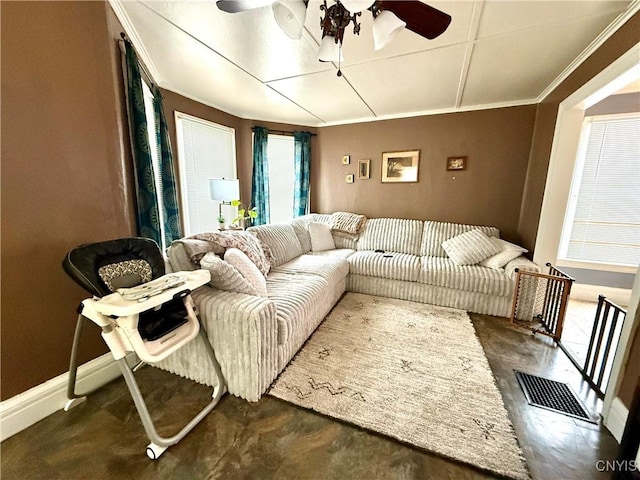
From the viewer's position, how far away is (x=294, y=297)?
1.95 m

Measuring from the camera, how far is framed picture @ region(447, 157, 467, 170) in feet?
11.0

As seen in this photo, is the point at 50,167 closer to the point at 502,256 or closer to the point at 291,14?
the point at 291,14

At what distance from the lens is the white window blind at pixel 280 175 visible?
409 cm

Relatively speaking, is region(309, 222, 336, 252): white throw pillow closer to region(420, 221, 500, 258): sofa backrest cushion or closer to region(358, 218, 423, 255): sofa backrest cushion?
region(358, 218, 423, 255): sofa backrest cushion

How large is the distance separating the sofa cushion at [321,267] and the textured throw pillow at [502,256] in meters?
1.62

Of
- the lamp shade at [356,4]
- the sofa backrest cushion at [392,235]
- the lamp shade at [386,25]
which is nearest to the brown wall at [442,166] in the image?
the sofa backrest cushion at [392,235]

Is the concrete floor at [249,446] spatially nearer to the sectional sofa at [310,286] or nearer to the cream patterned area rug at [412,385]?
the cream patterned area rug at [412,385]

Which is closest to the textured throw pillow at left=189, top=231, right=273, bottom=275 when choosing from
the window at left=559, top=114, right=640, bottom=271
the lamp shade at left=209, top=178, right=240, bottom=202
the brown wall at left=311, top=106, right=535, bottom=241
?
the lamp shade at left=209, top=178, right=240, bottom=202

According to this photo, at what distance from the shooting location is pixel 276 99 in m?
3.01

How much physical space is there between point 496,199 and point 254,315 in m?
3.46

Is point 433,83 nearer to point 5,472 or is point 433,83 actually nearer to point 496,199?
point 496,199

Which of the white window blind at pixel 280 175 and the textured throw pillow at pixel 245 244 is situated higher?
the white window blind at pixel 280 175

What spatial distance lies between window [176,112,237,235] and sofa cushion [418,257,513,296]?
2865 millimetres

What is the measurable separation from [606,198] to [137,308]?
491 cm
